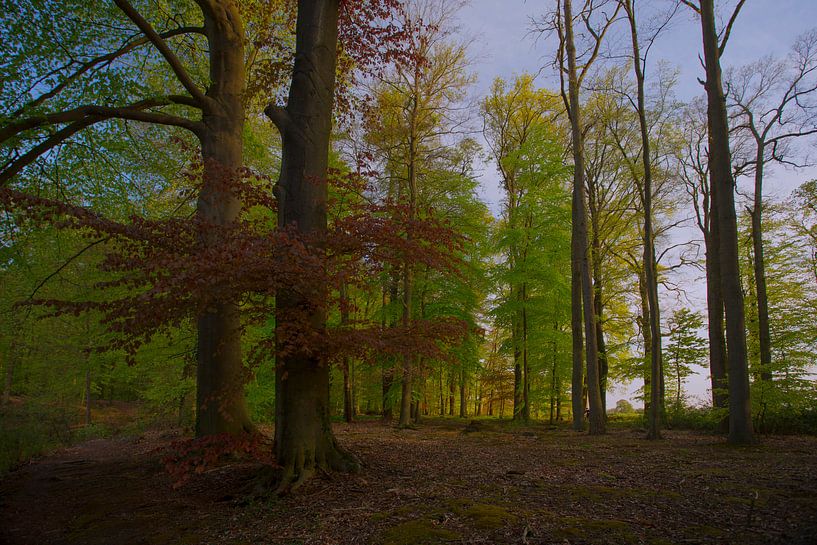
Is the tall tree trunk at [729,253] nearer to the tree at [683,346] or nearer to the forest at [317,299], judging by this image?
the forest at [317,299]

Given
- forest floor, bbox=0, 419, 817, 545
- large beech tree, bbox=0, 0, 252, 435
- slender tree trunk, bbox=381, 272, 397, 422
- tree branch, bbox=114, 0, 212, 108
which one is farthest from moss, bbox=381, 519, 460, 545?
slender tree trunk, bbox=381, 272, 397, 422

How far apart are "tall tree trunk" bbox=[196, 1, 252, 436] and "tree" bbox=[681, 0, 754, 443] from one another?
8405 millimetres

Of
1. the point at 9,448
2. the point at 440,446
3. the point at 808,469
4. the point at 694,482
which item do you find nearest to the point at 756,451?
the point at 808,469

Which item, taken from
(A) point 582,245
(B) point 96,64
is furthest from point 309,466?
(A) point 582,245

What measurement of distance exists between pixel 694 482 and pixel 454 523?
307 cm

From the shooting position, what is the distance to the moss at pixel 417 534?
11.9ft

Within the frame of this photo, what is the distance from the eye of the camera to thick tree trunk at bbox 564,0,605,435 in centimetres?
1151

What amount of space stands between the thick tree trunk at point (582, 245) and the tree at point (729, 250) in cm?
327

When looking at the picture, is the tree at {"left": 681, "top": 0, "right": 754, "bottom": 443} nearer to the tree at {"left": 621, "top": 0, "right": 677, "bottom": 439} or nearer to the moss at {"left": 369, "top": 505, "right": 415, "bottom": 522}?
the tree at {"left": 621, "top": 0, "right": 677, "bottom": 439}

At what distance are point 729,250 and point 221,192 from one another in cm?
880

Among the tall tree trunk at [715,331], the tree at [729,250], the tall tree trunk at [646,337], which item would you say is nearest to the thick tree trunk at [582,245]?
the tall tree trunk at [715,331]

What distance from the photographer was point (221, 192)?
6789 mm

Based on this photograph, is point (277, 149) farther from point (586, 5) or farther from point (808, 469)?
point (808, 469)

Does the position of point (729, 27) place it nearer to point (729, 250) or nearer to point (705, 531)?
point (729, 250)
